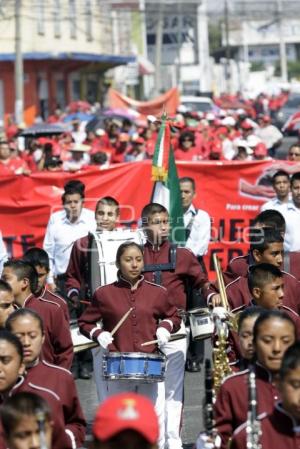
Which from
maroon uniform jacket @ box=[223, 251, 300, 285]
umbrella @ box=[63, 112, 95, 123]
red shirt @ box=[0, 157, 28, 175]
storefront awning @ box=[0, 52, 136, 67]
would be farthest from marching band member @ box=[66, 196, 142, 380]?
storefront awning @ box=[0, 52, 136, 67]

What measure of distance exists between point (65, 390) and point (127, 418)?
2.39 m

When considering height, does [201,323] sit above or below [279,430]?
below

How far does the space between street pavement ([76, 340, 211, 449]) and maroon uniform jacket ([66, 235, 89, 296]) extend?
3.46 ft

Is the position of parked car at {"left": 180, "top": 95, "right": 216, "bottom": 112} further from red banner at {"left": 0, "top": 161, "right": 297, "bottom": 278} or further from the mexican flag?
the mexican flag

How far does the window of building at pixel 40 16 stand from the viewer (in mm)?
52287

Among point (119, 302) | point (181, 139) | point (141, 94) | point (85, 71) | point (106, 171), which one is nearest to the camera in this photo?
point (119, 302)

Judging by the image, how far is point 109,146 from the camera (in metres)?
24.3

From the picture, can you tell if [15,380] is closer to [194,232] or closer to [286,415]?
[286,415]

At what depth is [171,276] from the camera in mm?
11141

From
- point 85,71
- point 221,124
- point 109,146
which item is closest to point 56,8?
point 85,71

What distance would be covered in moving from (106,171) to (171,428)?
7270 mm

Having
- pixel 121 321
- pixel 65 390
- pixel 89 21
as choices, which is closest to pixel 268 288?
pixel 121 321

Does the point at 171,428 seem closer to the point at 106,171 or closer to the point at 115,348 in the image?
the point at 115,348

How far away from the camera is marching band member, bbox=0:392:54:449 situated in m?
5.70
